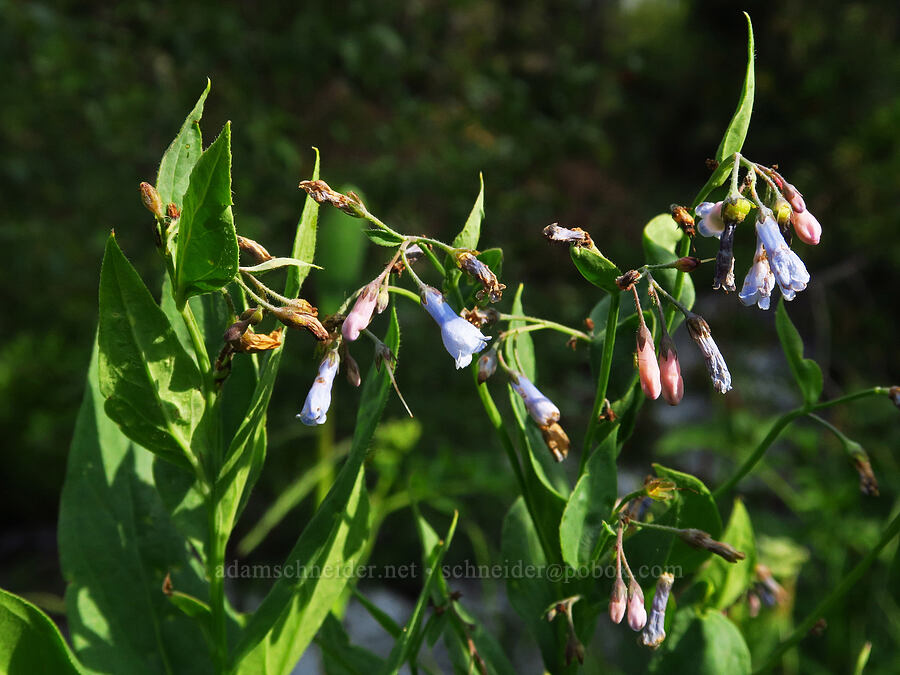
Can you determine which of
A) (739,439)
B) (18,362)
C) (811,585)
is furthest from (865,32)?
(18,362)

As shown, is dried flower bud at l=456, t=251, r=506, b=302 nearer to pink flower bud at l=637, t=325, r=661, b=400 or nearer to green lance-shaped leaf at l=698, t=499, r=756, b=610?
pink flower bud at l=637, t=325, r=661, b=400

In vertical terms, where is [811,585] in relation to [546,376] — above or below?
above

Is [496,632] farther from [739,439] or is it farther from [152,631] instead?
[152,631]

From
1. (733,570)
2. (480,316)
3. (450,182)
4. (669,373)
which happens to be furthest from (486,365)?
(450,182)

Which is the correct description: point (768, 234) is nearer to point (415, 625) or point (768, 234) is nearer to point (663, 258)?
point (663, 258)

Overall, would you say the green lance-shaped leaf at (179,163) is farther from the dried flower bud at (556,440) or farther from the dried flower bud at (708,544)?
the dried flower bud at (708,544)

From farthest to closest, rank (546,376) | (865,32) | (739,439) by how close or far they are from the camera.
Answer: (865,32) < (546,376) < (739,439)

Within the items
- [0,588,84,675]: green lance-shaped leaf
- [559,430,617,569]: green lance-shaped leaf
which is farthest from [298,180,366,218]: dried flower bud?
[0,588,84,675]: green lance-shaped leaf
